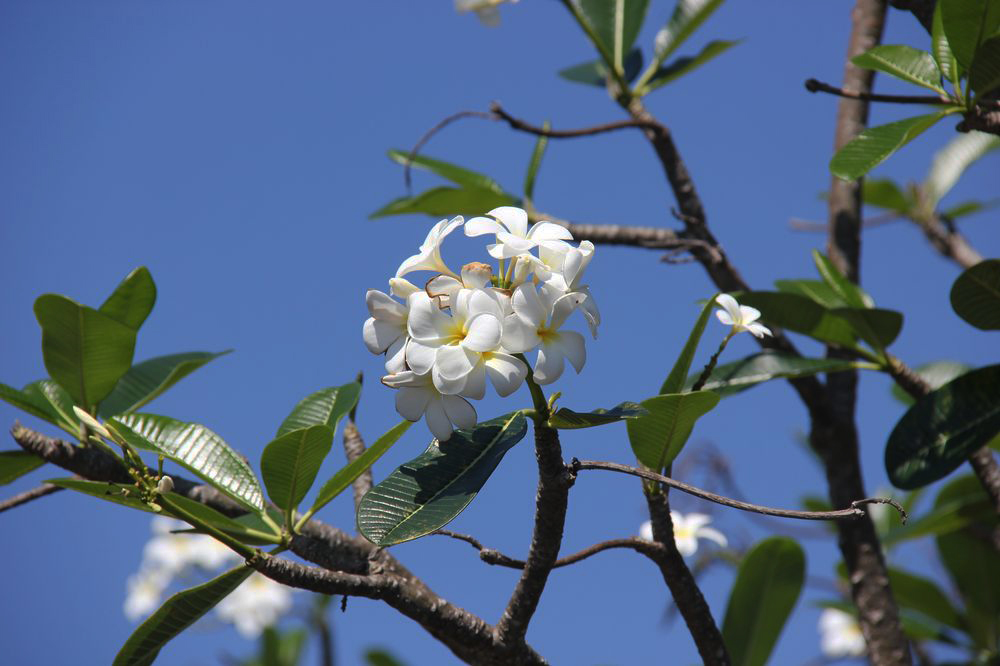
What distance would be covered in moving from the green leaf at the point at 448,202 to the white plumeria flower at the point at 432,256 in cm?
85

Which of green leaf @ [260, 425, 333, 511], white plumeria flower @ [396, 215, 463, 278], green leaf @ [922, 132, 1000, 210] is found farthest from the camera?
green leaf @ [922, 132, 1000, 210]

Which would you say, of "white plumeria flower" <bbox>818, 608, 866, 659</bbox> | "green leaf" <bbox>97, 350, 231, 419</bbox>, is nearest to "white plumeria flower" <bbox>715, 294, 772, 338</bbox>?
"green leaf" <bbox>97, 350, 231, 419</bbox>

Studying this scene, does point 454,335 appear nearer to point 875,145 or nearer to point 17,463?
point 875,145

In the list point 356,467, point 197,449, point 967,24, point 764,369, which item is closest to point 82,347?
point 197,449

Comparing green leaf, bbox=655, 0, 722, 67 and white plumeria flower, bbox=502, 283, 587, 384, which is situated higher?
green leaf, bbox=655, 0, 722, 67

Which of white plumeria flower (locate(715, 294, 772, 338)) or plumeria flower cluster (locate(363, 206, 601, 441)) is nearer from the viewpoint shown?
plumeria flower cluster (locate(363, 206, 601, 441))

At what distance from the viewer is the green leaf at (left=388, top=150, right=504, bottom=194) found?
205cm

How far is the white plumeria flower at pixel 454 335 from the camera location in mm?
910

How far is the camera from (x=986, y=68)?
50.6 inches

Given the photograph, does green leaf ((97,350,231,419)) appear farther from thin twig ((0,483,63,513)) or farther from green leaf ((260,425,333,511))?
green leaf ((260,425,333,511))

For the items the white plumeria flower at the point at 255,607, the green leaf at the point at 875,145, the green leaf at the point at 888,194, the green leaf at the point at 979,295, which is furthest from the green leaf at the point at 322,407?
the white plumeria flower at the point at 255,607

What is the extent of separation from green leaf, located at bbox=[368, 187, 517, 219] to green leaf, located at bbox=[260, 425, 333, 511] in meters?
0.87

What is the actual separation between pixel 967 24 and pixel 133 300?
1295mm

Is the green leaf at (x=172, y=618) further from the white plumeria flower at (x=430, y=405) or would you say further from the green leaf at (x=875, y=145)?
the green leaf at (x=875, y=145)
